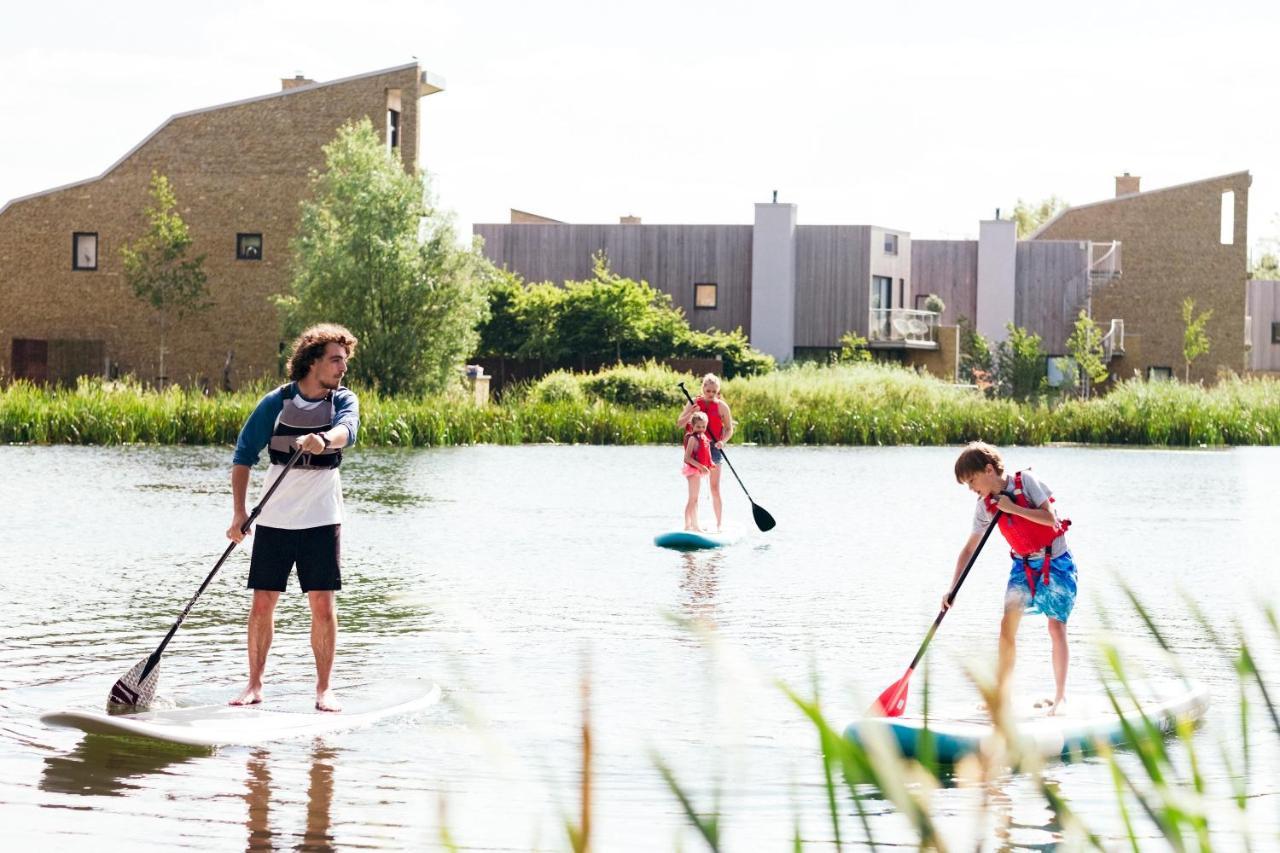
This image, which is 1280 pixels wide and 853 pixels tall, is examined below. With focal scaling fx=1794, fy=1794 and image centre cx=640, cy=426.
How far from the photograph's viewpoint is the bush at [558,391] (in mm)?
40219

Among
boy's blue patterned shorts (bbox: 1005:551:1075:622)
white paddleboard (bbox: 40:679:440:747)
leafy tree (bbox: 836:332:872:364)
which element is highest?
leafy tree (bbox: 836:332:872:364)

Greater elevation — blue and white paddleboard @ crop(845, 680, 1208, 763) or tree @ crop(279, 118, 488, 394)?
tree @ crop(279, 118, 488, 394)

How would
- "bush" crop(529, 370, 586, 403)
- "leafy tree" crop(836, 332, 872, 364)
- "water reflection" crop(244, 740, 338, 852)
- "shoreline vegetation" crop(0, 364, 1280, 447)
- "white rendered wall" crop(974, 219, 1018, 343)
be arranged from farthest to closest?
"white rendered wall" crop(974, 219, 1018, 343) → "leafy tree" crop(836, 332, 872, 364) → "bush" crop(529, 370, 586, 403) → "shoreline vegetation" crop(0, 364, 1280, 447) → "water reflection" crop(244, 740, 338, 852)

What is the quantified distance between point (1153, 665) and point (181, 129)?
42.3 metres

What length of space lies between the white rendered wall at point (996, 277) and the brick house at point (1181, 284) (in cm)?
554

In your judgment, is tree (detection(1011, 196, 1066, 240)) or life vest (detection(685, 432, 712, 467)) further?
tree (detection(1011, 196, 1066, 240))

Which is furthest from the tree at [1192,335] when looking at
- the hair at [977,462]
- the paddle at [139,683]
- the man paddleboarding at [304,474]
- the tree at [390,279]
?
the paddle at [139,683]

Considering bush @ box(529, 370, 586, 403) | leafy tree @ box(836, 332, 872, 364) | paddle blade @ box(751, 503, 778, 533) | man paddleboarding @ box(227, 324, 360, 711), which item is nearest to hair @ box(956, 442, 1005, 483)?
man paddleboarding @ box(227, 324, 360, 711)

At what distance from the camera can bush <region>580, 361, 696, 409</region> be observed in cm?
4097

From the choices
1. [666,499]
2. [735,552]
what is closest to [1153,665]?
[735,552]

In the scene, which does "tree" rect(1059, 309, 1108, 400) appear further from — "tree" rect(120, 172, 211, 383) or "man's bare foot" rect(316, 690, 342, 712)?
"man's bare foot" rect(316, 690, 342, 712)

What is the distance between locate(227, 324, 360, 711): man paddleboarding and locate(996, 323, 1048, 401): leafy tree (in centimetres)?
4740

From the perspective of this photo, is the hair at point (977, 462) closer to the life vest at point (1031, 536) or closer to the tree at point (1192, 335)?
the life vest at point (1031, 536)

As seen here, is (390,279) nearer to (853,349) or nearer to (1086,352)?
(853,349)
